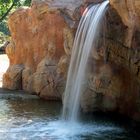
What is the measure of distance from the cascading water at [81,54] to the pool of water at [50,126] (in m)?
0.59

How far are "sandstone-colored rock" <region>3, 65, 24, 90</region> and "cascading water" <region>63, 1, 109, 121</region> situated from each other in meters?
6.57

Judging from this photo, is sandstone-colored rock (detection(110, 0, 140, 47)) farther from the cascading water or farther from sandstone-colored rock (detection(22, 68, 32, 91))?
sandstone-colored rock (detection(22, 68, 32, 91))

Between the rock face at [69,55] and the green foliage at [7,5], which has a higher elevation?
the green foliage at [7,5]

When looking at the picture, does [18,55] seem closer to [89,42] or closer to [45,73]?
[45,73]

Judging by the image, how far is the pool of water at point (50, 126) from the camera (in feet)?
47.9

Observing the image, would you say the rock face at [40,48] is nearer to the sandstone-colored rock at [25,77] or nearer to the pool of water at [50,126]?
the sandstone-colored rock at [25,77]

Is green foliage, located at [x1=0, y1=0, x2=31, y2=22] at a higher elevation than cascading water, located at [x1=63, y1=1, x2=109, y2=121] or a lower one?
higher

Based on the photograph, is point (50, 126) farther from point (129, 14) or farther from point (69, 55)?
point (129, 14)

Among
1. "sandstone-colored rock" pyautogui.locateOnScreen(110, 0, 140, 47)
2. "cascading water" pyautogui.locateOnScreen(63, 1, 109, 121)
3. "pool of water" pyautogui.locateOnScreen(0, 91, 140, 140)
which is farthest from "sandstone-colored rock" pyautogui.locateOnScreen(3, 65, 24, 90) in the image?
"sandstone-colored rock" pyautogui.locateOnScreen(110, 0, 140, 47)

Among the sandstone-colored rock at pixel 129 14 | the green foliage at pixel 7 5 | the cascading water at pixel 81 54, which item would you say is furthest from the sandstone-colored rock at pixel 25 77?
the green foliage at pixel 7 5

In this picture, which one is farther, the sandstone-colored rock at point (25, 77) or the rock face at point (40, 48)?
the sandstone-colored rock at point (25, 77)

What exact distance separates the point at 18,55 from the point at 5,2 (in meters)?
24.5

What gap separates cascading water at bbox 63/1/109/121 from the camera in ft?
54.0

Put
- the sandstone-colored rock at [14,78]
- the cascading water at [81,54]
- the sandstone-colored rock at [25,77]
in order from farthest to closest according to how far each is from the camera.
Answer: the sandstone-colored rock at [14,78] < the sandstone-colored rock at [25,77] < the cascading water at [81,54]
